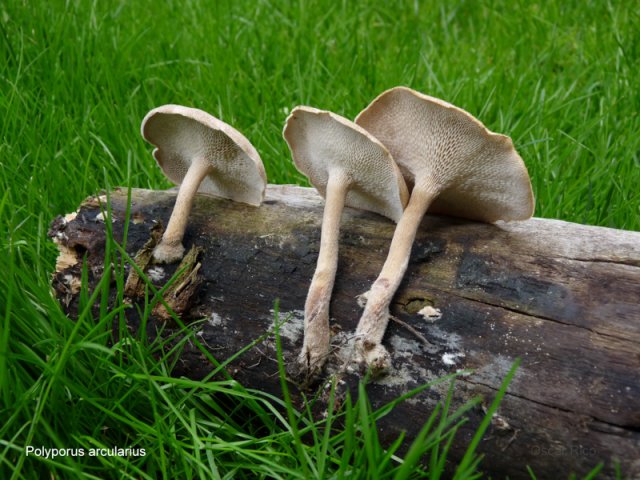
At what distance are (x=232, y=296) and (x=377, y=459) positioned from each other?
903 millimetres

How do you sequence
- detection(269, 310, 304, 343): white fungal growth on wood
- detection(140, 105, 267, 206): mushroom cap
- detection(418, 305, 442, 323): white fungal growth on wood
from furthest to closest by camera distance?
detection(140, 105, 267, 206): mushroom cap
detection(269, 310, 304, 343): white fungal growth on wood
detection(418, 305, 442, 323): white fungal growth on wood

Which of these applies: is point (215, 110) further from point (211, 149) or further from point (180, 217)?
point (180, 217)

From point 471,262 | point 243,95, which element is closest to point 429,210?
point 471,262

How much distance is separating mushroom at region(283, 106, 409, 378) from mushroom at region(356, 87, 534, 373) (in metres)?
0.12

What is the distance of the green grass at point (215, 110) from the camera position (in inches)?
83.1

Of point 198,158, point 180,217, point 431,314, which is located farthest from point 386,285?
point 198,158

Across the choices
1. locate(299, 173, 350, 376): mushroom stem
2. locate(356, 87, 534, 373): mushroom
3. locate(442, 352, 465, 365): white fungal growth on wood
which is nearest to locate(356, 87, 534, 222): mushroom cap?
locate(356, 87, 534, 373): mushroom

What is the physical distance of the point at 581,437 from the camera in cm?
193

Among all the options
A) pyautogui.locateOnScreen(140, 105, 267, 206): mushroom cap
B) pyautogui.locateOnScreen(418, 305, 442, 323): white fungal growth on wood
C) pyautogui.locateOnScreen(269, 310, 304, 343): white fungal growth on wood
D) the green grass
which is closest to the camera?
the green grass

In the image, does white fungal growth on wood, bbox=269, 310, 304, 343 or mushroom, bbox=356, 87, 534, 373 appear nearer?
mushroom, bbox=356, 87, 534, 373

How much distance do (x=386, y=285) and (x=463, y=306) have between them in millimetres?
274

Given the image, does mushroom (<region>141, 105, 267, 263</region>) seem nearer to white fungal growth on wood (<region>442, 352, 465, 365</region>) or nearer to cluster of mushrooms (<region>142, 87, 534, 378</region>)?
cluster of mushrooms (<region>142, 87, 534, 378</region>)

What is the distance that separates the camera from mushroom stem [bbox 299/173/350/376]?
2.25 m

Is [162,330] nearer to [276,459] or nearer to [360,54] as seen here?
[276,459]
